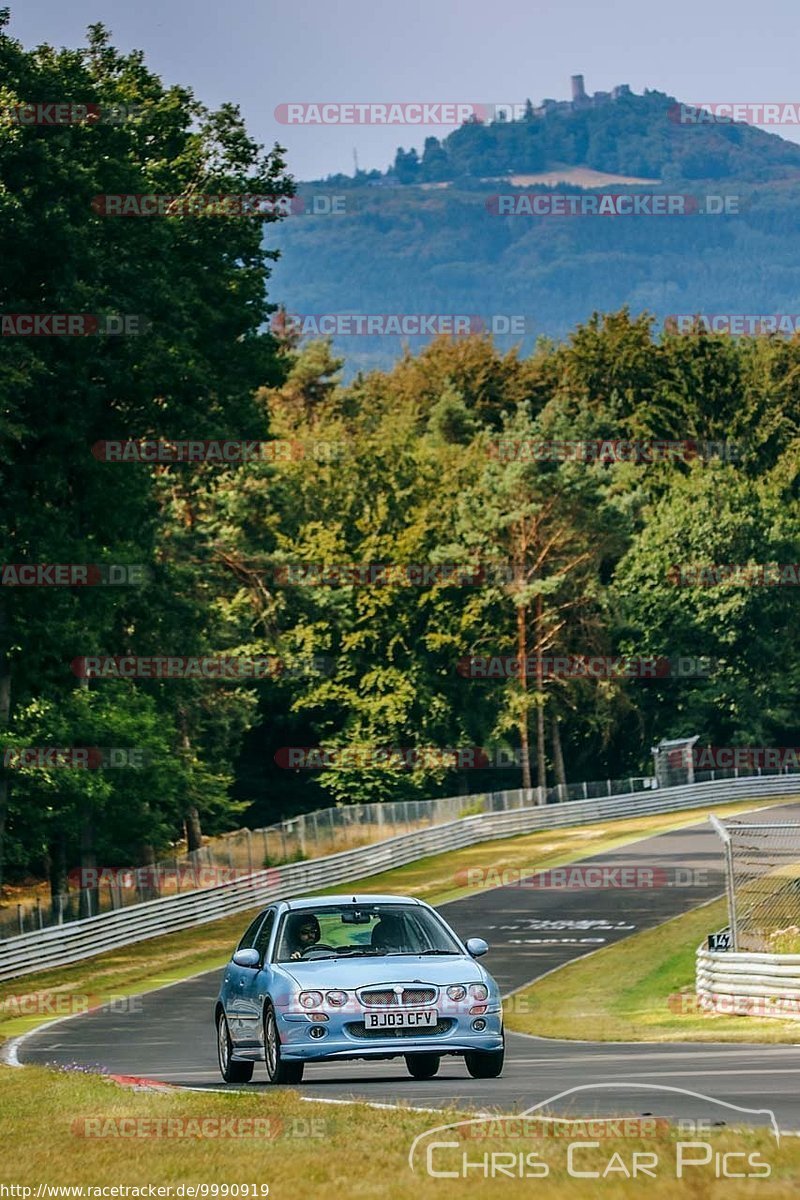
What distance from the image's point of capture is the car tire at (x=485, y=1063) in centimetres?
1595

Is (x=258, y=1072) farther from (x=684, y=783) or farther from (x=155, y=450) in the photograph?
(x=684, y=783)

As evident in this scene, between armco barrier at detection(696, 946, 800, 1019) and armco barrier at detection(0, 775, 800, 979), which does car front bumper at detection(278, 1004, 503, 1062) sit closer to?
armco barrier at detection(696, 946, 800, 1019)

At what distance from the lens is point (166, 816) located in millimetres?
63219

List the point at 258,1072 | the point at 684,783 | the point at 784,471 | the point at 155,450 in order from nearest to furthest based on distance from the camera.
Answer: the point at 258,1072 → the point at 155,450 → the point at 684,783 → the point at 784,471

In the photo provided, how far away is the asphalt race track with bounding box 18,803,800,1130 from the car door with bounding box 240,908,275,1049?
1.34ft

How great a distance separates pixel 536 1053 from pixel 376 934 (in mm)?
5861

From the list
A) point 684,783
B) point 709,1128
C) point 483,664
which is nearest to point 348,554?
point 483,664

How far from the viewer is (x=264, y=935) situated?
17078 mm

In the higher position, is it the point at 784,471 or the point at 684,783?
the point at 784,471

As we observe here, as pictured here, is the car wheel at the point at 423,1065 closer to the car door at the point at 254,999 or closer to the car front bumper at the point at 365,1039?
the car front bumper at the point at 365,1039

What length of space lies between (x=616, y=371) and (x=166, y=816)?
5751 centimetres

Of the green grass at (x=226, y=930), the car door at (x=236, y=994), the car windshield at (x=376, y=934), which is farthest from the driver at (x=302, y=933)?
the green grass at (x=226, y=930)

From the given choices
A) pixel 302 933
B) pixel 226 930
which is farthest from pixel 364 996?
pixel 226 930

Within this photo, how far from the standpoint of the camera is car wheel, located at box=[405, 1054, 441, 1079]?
1675cm
